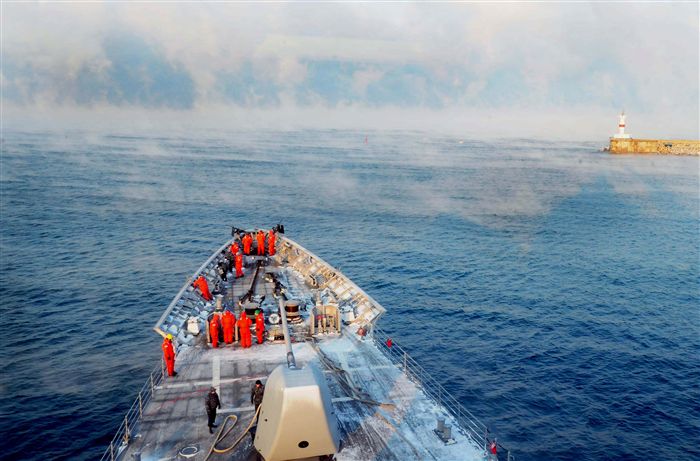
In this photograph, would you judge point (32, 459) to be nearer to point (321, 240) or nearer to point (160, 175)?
point (321, 240)

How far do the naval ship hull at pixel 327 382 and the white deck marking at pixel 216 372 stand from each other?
0.14 ft

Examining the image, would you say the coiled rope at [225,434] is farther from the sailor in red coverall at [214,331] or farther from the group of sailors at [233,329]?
the sailor in red coverall at [214,331]

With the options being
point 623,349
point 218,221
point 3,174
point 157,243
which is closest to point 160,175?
point 3,174

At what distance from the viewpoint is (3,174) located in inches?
4365

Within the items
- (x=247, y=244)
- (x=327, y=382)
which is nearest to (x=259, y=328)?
(x=327, y=382)

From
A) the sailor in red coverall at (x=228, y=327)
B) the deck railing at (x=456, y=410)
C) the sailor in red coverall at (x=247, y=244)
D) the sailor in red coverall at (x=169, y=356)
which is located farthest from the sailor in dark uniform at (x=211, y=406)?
the sailor in red coverall at (x=247, y=244)

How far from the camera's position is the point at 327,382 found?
20922 millimetres

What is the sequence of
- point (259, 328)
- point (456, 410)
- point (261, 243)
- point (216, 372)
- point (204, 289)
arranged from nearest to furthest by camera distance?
point (216, 372) < point (259, 328) < point (456, 410) < point (204, 289) < point (261, 243)

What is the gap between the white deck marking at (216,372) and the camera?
70.4 ft

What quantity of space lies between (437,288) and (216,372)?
2958 centimetres

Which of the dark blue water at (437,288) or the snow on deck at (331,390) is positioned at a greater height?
the snow on deck at (331,390)

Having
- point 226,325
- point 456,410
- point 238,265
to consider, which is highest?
point 238,265

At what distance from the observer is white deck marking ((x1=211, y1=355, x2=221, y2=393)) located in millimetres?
21453

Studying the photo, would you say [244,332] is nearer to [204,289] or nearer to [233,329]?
[233,329]
